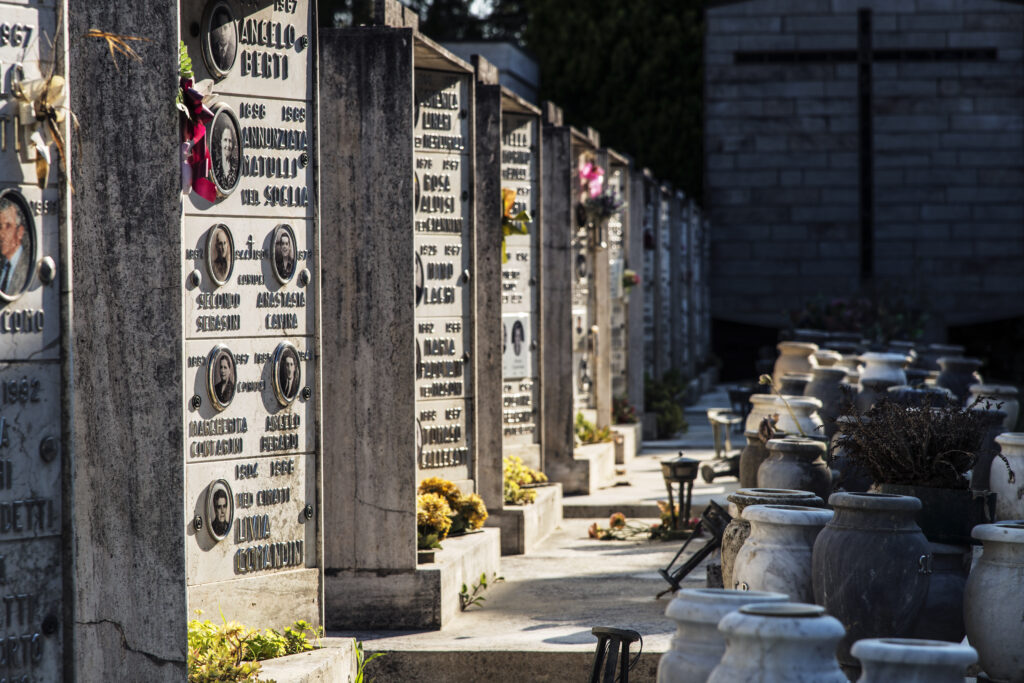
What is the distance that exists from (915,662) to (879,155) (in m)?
25.1

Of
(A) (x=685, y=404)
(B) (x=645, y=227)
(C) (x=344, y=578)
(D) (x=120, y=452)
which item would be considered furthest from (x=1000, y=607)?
(A) (x=685, y=404)

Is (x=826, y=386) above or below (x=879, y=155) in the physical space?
below

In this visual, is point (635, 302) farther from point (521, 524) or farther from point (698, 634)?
point (698, 634)

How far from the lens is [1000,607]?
4398 millimetres

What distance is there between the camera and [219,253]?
543cm

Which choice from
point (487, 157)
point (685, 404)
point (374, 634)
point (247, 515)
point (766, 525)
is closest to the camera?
point (766, 525)

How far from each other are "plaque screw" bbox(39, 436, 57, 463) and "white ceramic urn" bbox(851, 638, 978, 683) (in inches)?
92.0

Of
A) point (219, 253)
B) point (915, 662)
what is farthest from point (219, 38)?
point (915, 662)

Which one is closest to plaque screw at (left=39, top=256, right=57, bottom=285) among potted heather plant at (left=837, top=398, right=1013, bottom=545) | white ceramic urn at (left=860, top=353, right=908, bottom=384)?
potted heather plant at (left=837, top=398, right=1013, bottom=545)

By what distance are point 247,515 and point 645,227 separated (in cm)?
1160

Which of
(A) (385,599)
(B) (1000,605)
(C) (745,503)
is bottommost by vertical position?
(A) (385,599)

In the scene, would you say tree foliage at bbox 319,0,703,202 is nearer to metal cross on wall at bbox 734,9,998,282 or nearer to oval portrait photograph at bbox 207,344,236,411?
metal cross on wall at bbox 734,9,998,282

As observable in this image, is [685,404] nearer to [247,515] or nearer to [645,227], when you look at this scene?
[645,227]

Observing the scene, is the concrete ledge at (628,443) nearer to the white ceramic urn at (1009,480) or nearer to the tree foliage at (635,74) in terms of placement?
the white ceramic urn at (1009,480)
